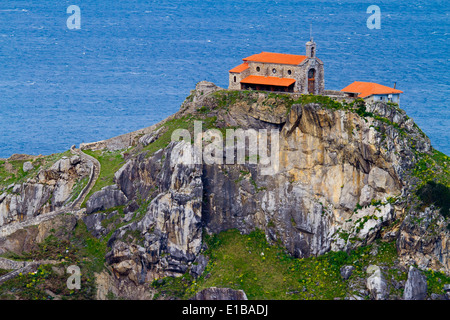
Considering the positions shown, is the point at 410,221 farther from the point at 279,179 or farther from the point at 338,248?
the point at 279,179

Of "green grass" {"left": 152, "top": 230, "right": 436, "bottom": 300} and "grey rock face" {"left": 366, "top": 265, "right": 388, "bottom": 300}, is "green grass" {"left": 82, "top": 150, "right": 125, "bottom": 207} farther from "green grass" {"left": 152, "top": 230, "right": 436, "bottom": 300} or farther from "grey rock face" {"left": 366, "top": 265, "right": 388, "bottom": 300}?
"grey rock face" {"left": 366, "top": 265, "right": 388, "bottom": 300}

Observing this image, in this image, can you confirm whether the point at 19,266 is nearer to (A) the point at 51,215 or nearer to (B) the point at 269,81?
(A) the point at 51,215

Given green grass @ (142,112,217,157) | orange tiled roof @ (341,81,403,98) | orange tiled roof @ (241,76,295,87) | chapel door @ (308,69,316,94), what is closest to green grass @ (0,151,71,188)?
green grass @ (142,112,217,157)

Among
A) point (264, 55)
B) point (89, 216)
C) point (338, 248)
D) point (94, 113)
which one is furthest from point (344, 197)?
point (94, 113)

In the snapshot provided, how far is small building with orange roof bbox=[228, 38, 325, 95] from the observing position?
120938 millimetres

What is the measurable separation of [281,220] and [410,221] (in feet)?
59.3

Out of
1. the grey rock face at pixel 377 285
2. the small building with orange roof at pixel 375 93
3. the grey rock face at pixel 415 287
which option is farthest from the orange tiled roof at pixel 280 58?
the grey rock face at pixel 415 287

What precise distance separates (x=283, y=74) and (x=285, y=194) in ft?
58.3

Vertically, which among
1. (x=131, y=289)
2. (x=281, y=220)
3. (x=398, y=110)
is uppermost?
(x=398, y=110)

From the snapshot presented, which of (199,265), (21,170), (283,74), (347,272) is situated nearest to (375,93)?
(283,74)

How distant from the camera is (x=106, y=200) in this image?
123 meters

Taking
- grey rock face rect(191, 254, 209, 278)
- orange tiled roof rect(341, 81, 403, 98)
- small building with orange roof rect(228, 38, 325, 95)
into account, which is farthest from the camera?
small building with orange roof rect(228, 38, 325, 95)

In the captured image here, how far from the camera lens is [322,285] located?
107062 millimetres

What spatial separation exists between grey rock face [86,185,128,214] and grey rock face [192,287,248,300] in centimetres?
2083
